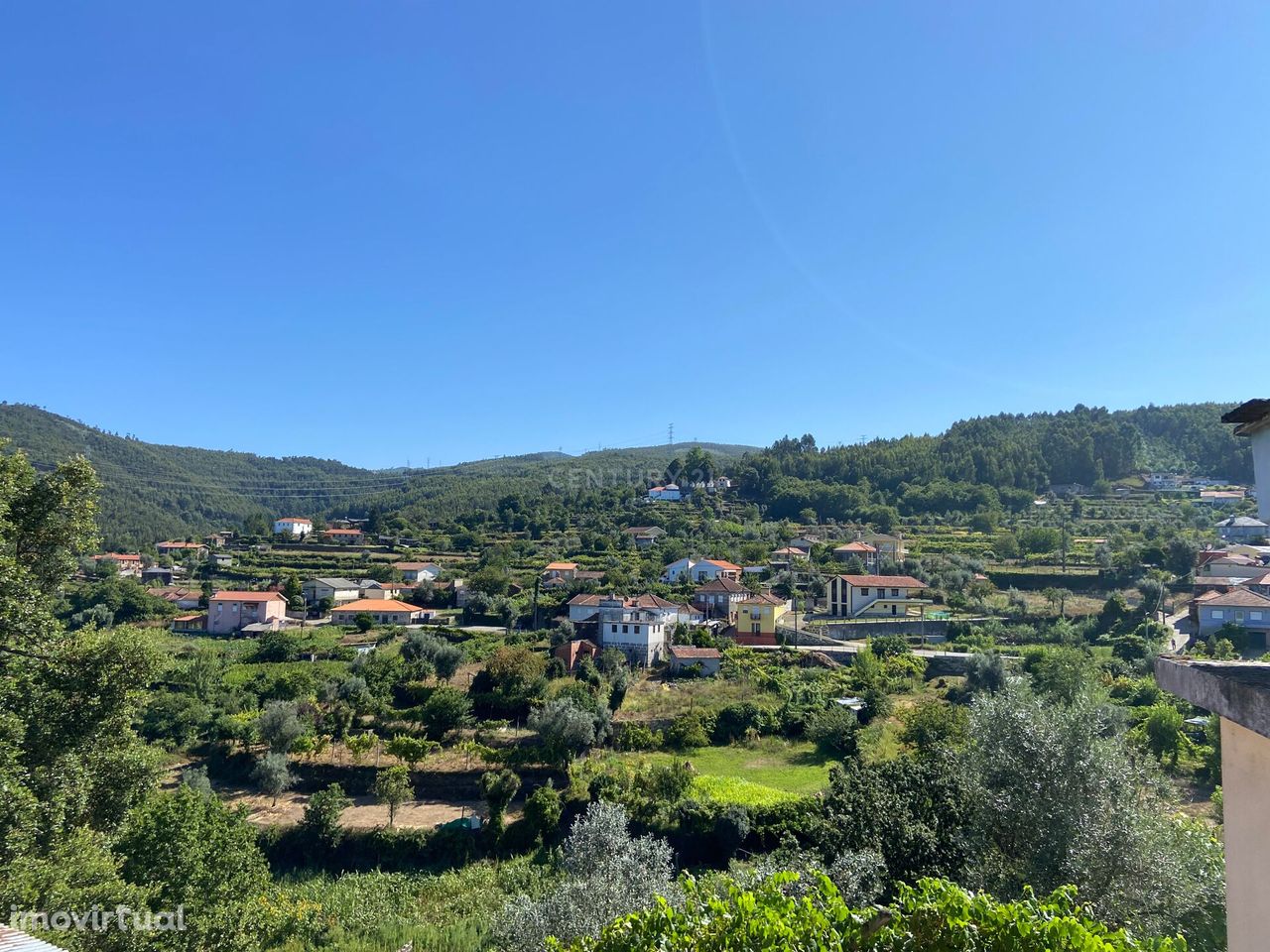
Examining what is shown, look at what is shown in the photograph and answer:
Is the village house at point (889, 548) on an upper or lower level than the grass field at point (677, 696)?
upper

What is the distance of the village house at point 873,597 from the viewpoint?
4088 cm

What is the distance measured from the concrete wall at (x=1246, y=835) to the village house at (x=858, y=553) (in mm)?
51404

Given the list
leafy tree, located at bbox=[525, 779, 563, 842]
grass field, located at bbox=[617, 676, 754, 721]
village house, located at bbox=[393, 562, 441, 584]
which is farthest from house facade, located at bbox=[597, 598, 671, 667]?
village house, located at bbox=[393, 562, 441, 584]

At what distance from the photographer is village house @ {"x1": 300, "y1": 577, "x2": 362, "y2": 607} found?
4931 centimetres

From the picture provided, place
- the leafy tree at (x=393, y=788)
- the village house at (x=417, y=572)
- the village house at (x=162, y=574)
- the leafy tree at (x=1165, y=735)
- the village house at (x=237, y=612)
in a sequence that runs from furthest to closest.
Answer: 1. the village house at (x=162, y=574)
2. the village house at (x=417, y=572)
3. the village house at (x=237, y=612)
4. the leafy tree at (x=393, y=788)
5. the leafy tree at (x=1165, y=735)

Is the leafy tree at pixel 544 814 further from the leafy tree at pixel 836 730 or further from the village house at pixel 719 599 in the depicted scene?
the village house at pixel 719 599

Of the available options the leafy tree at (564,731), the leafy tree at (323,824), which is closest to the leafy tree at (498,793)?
the leafy tree at (564,731)

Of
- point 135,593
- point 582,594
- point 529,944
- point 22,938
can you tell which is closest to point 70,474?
point 22,938

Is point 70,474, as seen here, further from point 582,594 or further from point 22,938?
point 582,594

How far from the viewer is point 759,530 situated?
68.6m

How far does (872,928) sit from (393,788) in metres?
18.8

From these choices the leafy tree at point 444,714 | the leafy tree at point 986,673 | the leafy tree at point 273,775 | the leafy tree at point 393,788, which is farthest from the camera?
the leafy tree at point 986,673

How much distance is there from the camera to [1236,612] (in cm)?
3169

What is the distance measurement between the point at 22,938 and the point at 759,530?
67.0 metres
